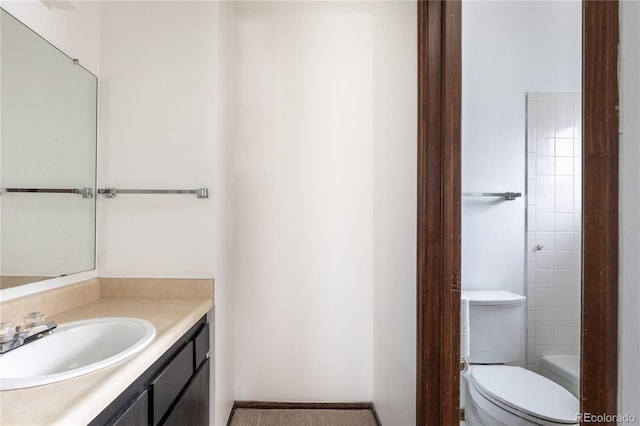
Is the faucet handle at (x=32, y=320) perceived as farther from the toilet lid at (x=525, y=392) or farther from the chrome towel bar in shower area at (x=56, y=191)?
the toilet lid at (x=525, y=392)

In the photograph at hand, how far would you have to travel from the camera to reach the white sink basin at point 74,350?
0.76 m

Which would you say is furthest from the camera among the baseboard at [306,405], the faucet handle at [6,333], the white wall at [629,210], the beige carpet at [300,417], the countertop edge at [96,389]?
the baseboard at [306,405]

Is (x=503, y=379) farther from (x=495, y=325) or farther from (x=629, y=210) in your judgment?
(x=629, y=210)

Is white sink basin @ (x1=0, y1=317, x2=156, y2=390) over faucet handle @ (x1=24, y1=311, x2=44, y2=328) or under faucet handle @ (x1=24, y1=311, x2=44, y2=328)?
under

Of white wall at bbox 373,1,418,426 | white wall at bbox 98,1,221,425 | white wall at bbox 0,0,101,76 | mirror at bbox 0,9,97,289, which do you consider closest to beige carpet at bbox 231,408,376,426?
white wall at bbox 373,1,418,426

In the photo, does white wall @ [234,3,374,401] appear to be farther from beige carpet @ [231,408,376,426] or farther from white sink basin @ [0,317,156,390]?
white sink basin @ [0,317,156,390]

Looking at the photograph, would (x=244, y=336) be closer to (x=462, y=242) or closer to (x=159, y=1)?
(x=462, y=242)

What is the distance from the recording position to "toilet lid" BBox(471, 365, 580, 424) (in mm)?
695

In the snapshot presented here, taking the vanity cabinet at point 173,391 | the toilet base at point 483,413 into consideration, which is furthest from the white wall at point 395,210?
the vanity cabinet at point 173,391

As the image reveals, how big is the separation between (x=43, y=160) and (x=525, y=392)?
1.83 meters

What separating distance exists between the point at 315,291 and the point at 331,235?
38cm

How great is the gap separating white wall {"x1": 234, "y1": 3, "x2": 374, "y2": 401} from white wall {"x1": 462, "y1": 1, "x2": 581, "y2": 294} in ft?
3.06

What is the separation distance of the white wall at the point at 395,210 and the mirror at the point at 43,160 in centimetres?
145

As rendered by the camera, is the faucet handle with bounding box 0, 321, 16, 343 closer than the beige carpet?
Yes
